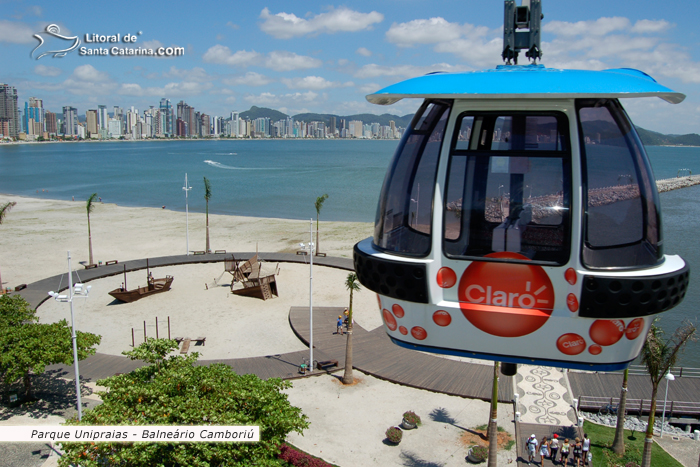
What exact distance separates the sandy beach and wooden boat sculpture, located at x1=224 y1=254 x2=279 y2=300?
500 millimetres

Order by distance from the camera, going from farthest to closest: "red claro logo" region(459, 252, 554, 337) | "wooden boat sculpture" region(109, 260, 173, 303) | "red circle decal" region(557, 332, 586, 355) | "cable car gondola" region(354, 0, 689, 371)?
1. "wooden boat sculpture" region(109, 260, 173, 303)
2. "red circle decal" region(557, 332, 586, 355)
3. "red claro logo" region(459, 252, 554, 337)
4. "cable car gondola" region(354, 0, 689, 371)

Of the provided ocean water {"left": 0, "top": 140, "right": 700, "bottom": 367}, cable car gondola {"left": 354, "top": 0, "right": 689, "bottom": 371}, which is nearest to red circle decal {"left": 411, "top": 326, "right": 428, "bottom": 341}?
cable car gondola {"left": 354, "top": 0, "right": 689, "bottom": 371}

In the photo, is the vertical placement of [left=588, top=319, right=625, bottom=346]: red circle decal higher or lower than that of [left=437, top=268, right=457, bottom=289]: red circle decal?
lower

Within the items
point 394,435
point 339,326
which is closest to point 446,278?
point 394,435

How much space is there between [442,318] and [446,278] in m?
0.47

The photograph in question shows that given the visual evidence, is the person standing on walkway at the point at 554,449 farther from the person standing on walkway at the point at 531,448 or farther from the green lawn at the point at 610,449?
the green lawn at the point at 610,449

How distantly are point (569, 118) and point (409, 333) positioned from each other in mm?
2806

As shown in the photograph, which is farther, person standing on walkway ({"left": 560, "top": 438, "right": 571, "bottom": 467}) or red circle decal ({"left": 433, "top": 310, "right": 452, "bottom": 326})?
person standing on walkway ({"left": 560, "top": 438, "right": 571, "bottom": 467})

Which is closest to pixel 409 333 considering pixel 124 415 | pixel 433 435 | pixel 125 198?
pixel 124 415

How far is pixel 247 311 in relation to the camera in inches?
1154

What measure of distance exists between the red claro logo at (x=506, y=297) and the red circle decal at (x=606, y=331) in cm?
49

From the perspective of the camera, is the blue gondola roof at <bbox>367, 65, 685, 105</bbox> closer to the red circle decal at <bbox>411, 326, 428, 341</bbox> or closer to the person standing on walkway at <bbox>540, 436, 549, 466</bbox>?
the red circle decal at <bbox>411, 326, 428, 341</bbox>

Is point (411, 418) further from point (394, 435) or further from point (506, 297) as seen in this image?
point (506, 297)

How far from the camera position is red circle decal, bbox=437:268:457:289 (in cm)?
549
